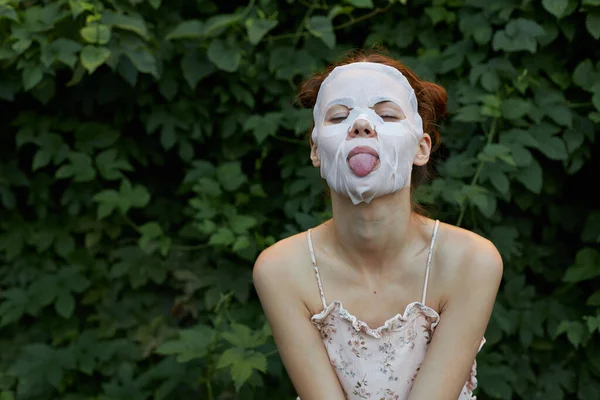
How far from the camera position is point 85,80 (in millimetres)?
3301

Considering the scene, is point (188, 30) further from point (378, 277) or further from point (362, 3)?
point (378, 277)

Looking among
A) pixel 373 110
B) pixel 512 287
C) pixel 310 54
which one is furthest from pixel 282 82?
pixel 373 110

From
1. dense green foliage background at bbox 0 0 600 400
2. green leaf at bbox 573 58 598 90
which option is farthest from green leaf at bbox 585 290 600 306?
green leaf at bbox 573 58 598 90

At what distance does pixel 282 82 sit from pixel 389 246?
1287 mm

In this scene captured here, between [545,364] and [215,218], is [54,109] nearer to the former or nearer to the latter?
[215,218]

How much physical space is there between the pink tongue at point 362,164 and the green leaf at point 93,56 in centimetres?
127

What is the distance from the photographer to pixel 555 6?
288cm

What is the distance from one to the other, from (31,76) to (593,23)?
1.77 metres

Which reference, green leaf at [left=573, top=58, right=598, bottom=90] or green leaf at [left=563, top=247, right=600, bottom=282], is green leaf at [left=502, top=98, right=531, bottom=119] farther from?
green leaf at [left=563, top=247, right=600, bottom=282]

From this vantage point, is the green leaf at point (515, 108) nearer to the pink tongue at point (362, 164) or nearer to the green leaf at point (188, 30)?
the green leaf at point (188, 30)

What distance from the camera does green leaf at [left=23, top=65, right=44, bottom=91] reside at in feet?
9.59

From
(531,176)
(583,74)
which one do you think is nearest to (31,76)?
(531,176)

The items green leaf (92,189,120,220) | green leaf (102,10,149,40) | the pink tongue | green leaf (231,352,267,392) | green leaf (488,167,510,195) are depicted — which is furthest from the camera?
green leaf (92,189,120,220)

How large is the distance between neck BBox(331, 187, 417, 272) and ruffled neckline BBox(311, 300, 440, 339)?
0.11 metres
